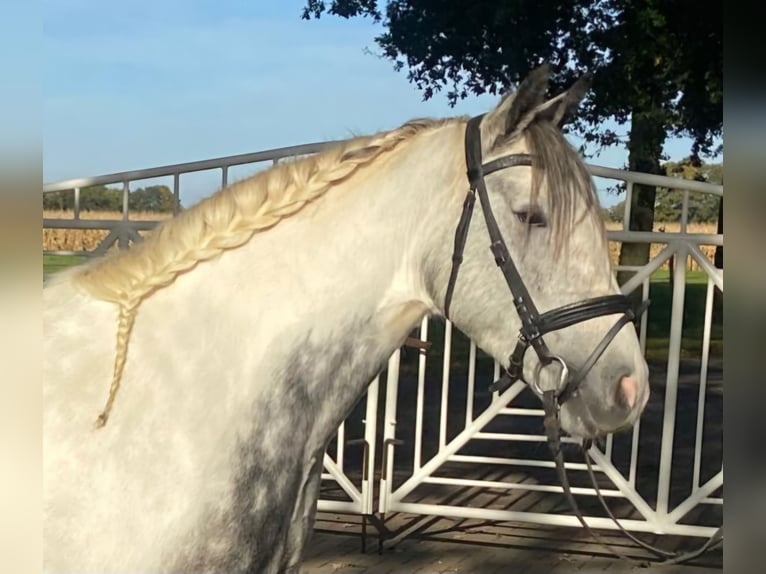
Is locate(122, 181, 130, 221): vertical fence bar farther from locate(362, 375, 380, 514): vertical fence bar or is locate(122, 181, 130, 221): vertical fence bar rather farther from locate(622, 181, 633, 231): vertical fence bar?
locate(622, 181, 633, 231): vertical fence bar

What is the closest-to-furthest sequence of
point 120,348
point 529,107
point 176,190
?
point 120,348, point 529,107, point 176,190

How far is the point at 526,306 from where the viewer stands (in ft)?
5.53

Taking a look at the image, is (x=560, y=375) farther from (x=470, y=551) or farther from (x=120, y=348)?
(x=470, y=551)

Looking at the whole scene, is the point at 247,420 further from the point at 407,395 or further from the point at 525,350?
the point at 407,395

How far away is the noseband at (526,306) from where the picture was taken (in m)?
1.66

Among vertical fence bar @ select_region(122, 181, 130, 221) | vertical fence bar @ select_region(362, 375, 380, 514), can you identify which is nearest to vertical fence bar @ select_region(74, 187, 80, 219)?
vertical fence bar @ select_region(122, 181, 130, 221)

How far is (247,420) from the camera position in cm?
162

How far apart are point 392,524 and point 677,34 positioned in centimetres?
427

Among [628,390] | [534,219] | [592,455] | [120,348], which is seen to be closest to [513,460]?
[592,455]

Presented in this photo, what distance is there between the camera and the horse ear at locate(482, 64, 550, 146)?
1.67m

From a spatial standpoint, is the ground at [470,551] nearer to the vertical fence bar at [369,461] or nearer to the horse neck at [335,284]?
the vertical fence bar at [369,461]

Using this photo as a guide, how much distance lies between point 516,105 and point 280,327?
0.69 m

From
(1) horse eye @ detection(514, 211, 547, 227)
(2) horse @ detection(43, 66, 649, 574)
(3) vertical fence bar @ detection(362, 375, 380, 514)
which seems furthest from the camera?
(3) vertical fence bar @ detection(362, 375, 380, 514)

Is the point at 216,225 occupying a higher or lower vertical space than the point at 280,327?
higher
